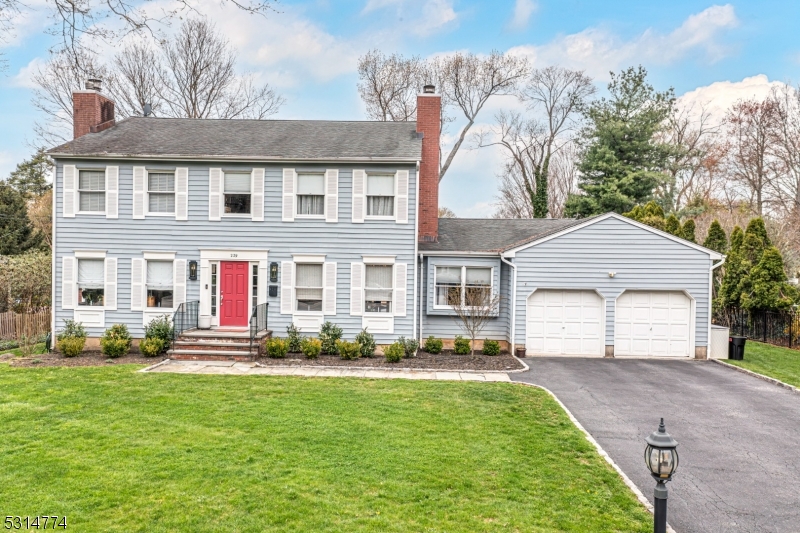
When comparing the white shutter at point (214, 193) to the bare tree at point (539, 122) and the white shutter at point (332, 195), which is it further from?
the bare tree at point (539, 122)

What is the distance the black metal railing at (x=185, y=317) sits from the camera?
13.4 m

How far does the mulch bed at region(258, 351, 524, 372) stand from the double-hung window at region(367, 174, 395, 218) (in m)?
4.41

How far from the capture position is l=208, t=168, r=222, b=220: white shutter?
14078 millimetres

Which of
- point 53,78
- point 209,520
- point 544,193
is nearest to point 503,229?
point 544,193

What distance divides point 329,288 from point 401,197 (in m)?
3.54

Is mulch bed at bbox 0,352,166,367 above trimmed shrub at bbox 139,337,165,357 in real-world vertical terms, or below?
below

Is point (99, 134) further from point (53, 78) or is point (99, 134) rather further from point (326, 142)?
point (53, 78)

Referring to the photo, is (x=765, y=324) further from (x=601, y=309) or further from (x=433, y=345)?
(x=433, y=345)

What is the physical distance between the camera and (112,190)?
46.1 ft

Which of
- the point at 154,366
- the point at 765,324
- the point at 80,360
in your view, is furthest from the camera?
the point at 765,324

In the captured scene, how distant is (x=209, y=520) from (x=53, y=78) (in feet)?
88.9

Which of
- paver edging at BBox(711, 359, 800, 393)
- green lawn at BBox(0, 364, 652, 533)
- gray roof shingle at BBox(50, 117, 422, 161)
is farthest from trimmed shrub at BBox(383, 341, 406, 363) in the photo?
paver edging at BBox(711, 359, 800, 393)

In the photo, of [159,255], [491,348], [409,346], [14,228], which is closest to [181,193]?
[159,255]

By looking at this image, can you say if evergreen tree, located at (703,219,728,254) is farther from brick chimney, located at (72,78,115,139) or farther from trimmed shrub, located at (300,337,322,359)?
brick chimney, located at (72,78,115,139)
